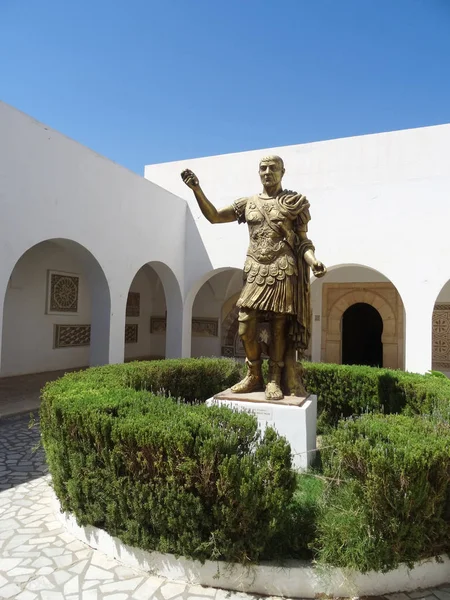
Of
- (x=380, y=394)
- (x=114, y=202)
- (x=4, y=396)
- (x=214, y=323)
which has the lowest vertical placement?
(x=4, y=396)

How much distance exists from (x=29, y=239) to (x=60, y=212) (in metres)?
0.74

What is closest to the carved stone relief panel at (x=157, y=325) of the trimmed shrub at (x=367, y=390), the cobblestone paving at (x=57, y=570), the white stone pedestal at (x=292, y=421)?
the trimmed shrub at (x=367, y=390)

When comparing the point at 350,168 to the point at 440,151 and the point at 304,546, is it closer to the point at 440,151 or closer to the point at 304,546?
the point at 440,151

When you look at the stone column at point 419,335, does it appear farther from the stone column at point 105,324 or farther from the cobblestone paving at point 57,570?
the cobblestone paving at point 57,570

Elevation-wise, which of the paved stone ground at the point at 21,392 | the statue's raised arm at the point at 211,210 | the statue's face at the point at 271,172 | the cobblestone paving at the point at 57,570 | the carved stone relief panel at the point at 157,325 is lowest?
the cobblestone paving at the point at 57,570

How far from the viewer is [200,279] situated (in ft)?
30.3

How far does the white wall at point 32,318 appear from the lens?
8414mm

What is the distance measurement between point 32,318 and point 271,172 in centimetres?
696

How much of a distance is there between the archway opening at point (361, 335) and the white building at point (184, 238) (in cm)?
106

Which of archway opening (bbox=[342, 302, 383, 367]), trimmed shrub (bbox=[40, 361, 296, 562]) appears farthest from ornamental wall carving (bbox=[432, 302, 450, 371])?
trimmed shrub (bbox=[40, 361, 296, 562])

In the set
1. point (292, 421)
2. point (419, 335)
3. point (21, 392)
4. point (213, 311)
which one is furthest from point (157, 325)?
point (292, 421)

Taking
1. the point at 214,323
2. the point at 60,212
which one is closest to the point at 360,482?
the point at 60,212

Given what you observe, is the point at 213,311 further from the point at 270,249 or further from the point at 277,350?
the point at 270,249

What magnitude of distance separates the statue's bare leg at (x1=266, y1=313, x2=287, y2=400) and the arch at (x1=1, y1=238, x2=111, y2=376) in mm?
4329
